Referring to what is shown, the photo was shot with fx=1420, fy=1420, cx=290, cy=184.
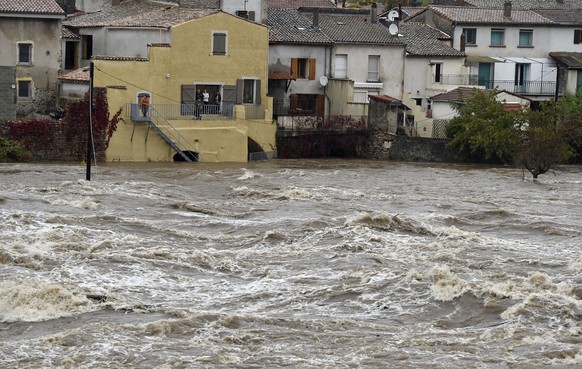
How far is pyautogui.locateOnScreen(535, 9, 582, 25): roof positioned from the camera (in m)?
74.2

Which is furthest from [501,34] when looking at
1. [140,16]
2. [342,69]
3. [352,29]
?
[140,16]

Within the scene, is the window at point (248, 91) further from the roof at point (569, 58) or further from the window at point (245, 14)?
the roof at point (569, 58)

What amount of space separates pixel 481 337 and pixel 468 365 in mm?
1975

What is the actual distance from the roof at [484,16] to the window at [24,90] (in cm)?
2361

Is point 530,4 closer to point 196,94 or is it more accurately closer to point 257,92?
point 257,92

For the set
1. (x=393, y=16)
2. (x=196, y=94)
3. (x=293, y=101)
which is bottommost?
(x=293, y=101)

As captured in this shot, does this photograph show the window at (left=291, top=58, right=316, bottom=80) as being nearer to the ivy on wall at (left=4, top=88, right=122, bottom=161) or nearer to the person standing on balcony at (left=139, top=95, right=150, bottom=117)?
the person standing on balcony at (left=139, top=95, right=150, bottom=117)

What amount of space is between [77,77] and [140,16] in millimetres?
5494

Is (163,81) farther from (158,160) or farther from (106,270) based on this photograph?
(106,270)

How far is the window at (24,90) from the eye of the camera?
59.4 metres

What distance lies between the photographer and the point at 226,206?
43.9 m

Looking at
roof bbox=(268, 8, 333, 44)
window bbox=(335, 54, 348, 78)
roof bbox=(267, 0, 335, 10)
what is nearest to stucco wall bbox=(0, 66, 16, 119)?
roof bbox=(268, 8, 333, 44)

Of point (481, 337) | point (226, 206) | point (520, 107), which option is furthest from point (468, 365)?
point (520, 107)

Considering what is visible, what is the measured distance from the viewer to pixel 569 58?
73.3m
